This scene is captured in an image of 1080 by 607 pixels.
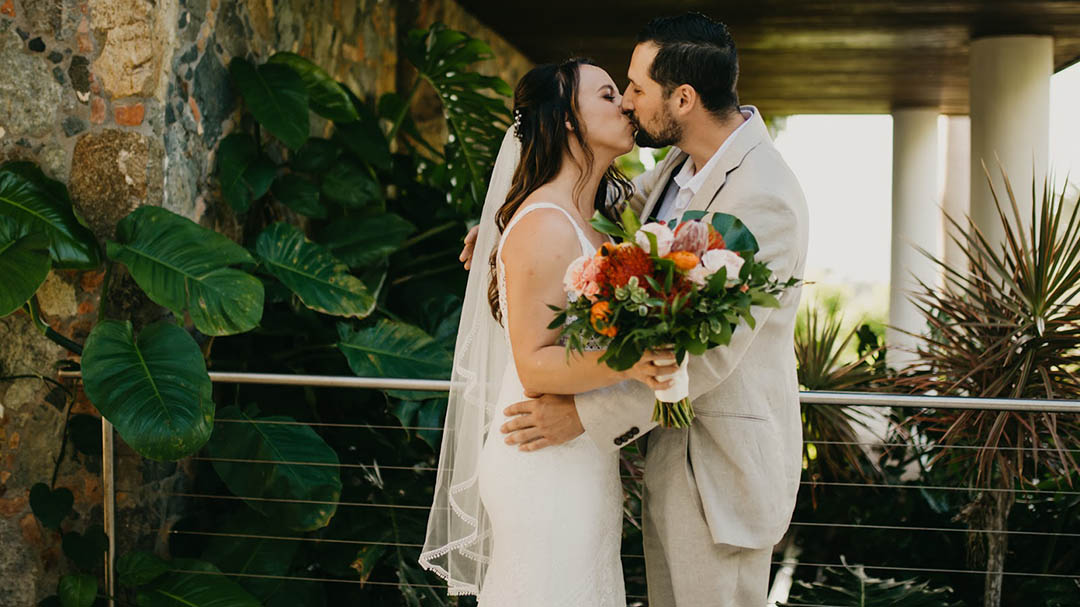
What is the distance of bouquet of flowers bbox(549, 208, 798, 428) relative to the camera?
1.70m

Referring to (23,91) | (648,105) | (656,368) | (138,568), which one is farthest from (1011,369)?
(23,91)

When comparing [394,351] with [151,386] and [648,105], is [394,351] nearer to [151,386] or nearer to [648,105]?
[151,386]

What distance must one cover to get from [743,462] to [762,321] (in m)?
0.32

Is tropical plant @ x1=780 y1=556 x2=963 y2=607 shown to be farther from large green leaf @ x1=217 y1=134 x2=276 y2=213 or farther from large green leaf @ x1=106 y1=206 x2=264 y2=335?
large green leaf @ x1=217 y1=134 x2=276 y2=213

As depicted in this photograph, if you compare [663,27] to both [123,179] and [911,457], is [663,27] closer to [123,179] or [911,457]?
[123,179]

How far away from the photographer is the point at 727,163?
2.15 m

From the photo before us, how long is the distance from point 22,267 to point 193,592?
1.09 meters

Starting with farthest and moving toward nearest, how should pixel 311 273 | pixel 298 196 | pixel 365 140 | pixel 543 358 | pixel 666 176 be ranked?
pixel 365 140
pixel 298 196
pixel 311 273
pixel 666 176
pixel 543 358

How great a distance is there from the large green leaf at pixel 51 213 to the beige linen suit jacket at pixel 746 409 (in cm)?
184

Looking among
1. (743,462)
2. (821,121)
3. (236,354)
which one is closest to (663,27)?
(743,462)

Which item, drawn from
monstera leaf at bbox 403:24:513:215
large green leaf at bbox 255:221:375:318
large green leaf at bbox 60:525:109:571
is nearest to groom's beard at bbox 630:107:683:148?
large green leaf at bbox 255:221:375:318

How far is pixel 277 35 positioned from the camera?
14.2ft

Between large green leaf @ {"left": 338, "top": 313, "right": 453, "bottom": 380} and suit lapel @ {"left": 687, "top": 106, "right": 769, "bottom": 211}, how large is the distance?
65.8 inches

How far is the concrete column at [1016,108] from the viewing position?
22.2 ft
